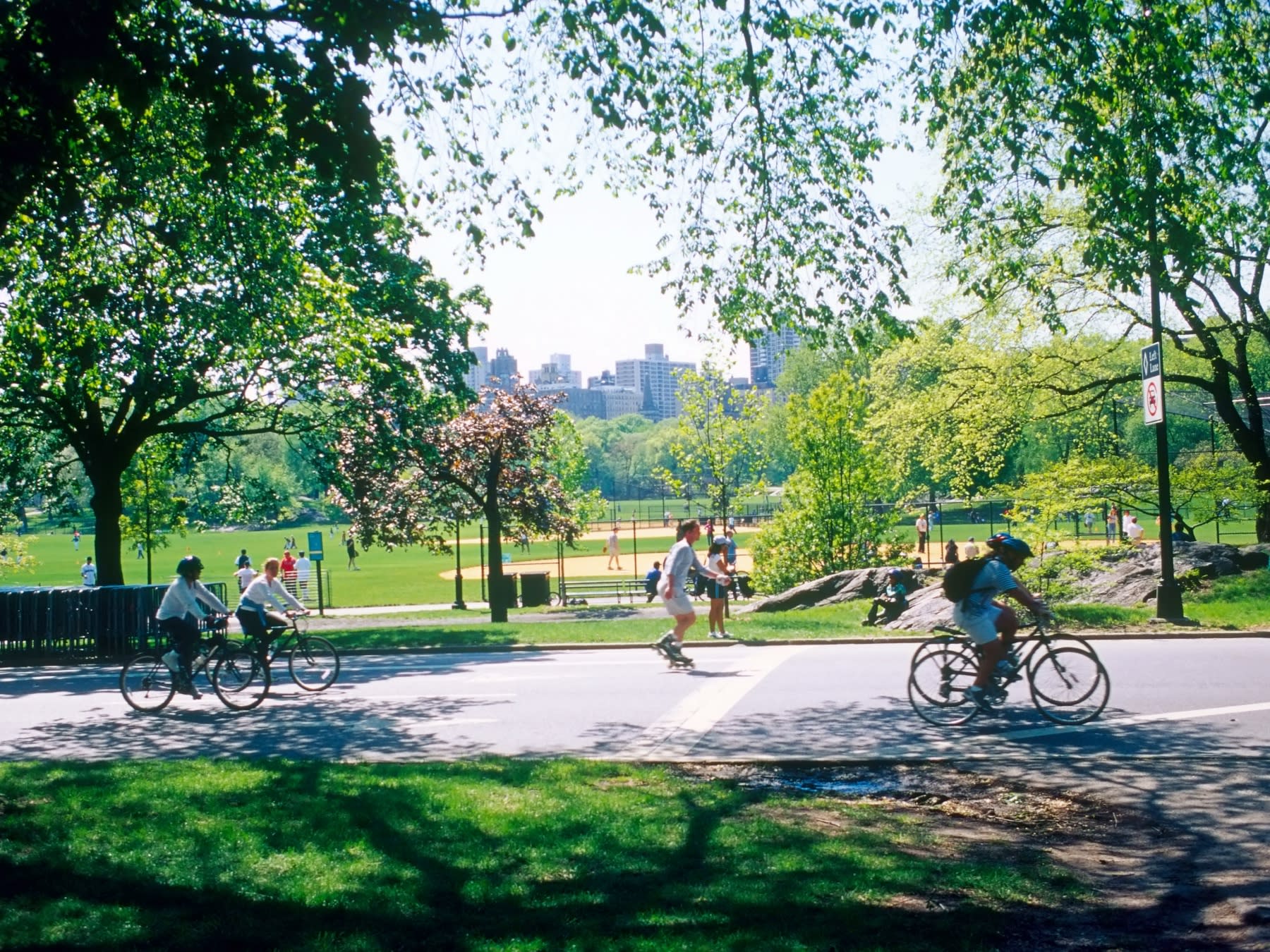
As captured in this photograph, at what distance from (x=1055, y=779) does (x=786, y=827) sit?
8.62ft

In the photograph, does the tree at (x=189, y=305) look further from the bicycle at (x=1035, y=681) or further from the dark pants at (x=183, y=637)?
the bicycle at (x=1035, y=681)

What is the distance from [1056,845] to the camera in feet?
22.0

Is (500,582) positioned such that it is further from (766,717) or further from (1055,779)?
(1055,779)

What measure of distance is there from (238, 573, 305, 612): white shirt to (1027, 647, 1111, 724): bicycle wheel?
8.29 meters

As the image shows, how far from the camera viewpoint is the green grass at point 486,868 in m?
5.05

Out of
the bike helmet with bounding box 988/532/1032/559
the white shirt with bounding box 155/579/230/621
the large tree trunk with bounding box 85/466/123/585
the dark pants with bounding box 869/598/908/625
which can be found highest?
the large tree trunk with bounding box 85/466/123/585

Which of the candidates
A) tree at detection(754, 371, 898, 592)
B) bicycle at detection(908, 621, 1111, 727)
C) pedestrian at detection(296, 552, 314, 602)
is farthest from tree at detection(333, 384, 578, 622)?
bicycle at detection(908, 621, 1111, 727)

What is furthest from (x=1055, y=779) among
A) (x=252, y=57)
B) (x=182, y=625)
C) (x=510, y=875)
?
(x=182, y=625)

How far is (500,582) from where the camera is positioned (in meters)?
26.7

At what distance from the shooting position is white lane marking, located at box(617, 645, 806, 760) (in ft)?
32.5

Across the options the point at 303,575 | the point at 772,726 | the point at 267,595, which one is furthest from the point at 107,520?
the point at 303,575

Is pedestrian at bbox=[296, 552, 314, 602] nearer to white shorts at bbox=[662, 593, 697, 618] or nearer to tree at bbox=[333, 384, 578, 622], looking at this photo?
tree at bbox=[333, 384, 578, 622]

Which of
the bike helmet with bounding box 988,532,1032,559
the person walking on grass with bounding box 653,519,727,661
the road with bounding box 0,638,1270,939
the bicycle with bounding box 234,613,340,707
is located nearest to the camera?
the road with bounding box 0,638,1270,939

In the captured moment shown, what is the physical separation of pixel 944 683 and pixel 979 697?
386 millimetres
